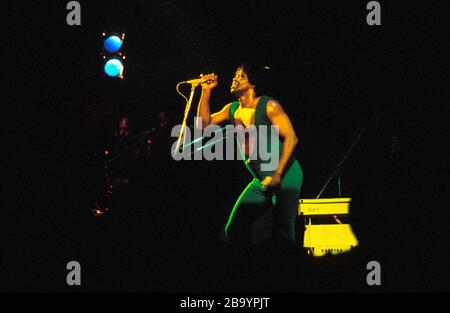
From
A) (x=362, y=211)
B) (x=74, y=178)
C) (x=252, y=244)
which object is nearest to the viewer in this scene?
(x=252, y=244)

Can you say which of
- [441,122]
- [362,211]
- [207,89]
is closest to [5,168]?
[207,89]

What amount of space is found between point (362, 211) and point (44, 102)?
4.52 meters

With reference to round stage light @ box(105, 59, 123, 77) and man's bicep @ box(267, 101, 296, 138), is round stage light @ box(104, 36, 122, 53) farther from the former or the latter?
man's bicep @ box(267, 101, 296, 138)

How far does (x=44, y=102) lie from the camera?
748cm

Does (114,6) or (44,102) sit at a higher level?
(114,6)

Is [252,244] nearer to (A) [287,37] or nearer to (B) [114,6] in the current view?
(A) [287,37]

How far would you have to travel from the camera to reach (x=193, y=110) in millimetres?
6848

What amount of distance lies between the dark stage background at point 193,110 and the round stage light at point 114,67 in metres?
0.32

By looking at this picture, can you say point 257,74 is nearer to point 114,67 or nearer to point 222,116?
point 222,116

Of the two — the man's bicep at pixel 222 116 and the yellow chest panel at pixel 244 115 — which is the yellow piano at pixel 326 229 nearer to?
the yellow chest panel at pixel 244 115

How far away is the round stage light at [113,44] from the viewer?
22.7 feet

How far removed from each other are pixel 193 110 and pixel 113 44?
1.35 m

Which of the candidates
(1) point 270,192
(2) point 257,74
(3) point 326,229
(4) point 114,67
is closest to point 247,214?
(1) point 270,192

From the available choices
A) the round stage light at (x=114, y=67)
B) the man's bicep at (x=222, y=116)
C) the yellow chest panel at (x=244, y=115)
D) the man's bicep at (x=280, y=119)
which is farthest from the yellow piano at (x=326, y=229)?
the round stage light at (x=114, y=67)
